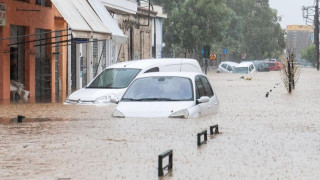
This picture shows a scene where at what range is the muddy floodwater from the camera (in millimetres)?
9859

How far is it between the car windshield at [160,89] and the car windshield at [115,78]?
517cm

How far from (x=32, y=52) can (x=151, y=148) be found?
20558mm

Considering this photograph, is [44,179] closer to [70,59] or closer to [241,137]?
[241,137]

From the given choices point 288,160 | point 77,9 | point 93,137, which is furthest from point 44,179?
point 77,9

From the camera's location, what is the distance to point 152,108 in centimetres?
1623

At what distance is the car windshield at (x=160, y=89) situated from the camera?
16844 millimetres

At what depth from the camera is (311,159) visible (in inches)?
443

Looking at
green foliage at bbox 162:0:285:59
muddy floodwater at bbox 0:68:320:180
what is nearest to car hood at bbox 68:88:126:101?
muddy floodwater at bbox 0:68:320:180

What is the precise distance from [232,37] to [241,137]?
11187 cm

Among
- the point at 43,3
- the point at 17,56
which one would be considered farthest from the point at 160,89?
the point at 43,3

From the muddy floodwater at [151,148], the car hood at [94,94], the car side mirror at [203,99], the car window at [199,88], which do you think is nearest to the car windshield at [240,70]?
the car hood at [94,94]

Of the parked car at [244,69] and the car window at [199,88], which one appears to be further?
the parked car at [244,69]

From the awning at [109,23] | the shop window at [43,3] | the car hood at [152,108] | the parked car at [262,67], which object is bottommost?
the parked car at [262,67]

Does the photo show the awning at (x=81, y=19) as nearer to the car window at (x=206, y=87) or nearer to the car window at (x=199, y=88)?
the car window at (x=206, y=87)
